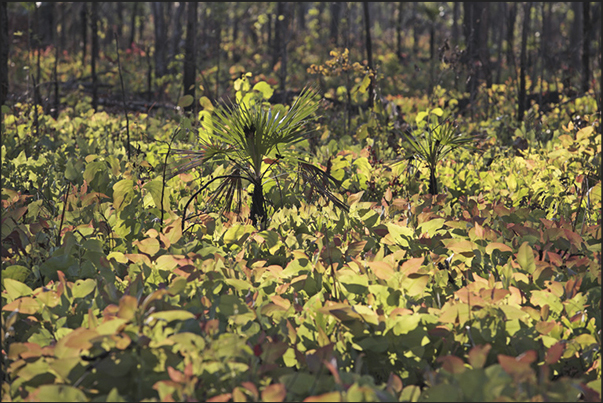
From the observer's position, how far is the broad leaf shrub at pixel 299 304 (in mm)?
1414

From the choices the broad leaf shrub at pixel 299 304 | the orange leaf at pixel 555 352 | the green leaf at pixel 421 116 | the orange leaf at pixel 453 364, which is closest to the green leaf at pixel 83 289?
the broad leaf shrub at pixel 299 304

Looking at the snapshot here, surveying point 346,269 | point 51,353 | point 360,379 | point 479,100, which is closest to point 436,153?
point 346,269

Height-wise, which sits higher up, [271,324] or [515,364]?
[515,364]

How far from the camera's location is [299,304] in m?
1.89

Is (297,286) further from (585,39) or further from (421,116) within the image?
(585,39)

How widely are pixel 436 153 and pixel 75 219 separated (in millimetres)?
2182

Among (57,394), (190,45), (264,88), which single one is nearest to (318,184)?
(264,88)

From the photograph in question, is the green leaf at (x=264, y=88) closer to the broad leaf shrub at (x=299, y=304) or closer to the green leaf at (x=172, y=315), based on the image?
the broad leaf shrub at (x=299, y=304)

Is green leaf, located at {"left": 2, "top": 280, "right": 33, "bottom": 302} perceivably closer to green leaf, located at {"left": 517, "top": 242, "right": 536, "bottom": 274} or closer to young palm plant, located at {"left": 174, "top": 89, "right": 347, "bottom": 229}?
young palm plant, located at {"left": 174, "top": 89, "right": 347, "bottom": 229}

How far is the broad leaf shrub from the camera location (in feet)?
4.64

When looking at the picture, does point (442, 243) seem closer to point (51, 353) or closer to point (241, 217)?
point (241, 217)

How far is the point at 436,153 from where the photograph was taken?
3689 mm

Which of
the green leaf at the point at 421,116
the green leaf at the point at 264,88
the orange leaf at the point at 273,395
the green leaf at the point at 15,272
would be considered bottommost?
the orange leaf at the point at 273,395

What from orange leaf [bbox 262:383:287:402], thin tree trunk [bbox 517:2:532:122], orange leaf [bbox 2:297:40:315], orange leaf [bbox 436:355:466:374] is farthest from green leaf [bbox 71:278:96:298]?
thin tree trunk [bbox 517:2:532:122]
